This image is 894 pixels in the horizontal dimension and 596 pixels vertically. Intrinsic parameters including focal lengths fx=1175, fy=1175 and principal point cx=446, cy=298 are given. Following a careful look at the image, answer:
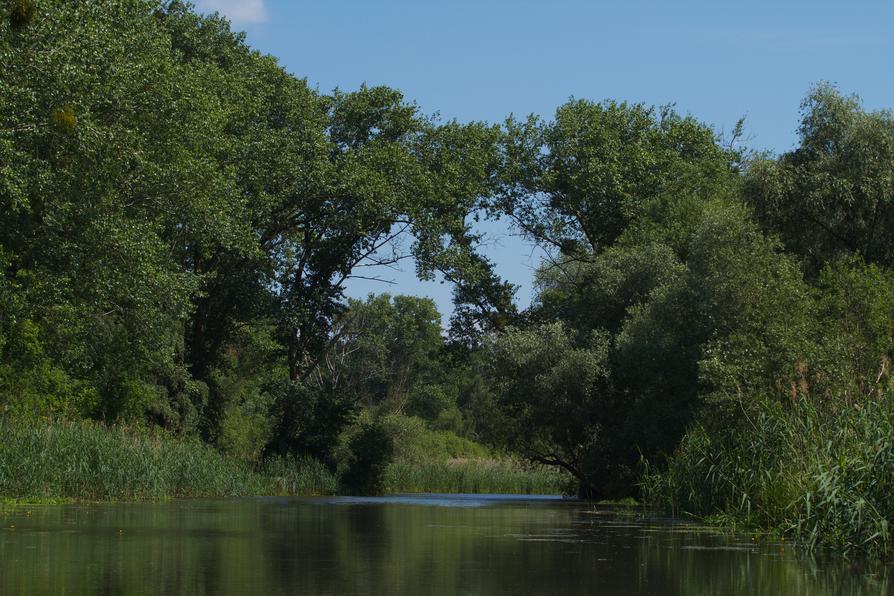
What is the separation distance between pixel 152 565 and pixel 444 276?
4015 centimetres

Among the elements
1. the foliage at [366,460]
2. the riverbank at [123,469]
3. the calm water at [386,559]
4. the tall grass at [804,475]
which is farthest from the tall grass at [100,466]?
the tall grass at [804,475]

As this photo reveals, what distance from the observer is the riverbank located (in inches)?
1164

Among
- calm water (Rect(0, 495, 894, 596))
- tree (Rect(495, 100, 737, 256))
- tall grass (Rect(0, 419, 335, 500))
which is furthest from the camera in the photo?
tree (Rect(495, 100, 737, 256))

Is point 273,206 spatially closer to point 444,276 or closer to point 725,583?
point 444,276

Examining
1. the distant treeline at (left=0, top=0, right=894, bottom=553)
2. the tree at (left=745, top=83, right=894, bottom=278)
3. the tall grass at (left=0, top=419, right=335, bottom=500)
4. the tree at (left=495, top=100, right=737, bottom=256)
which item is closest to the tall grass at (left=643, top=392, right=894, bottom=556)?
the distant treeline at (left=0, top=0, right=894, bottom=553)

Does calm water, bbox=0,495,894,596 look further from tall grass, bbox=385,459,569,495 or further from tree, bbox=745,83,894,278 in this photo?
tall grass, bbox=385,459,569,495

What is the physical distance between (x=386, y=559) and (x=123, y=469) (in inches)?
741

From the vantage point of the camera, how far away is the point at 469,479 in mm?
63906

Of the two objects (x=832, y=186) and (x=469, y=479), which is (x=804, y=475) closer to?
Answer: (x=832, y=186)

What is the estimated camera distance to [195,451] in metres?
41.3

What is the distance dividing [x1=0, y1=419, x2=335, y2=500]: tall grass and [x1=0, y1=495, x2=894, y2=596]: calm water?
11.3 ft

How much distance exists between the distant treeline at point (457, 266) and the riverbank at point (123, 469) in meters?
2.65

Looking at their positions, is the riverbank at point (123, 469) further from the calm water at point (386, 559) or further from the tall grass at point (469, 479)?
the tall grass at point (469, 479)

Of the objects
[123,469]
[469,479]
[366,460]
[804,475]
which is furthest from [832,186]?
[469,479]
